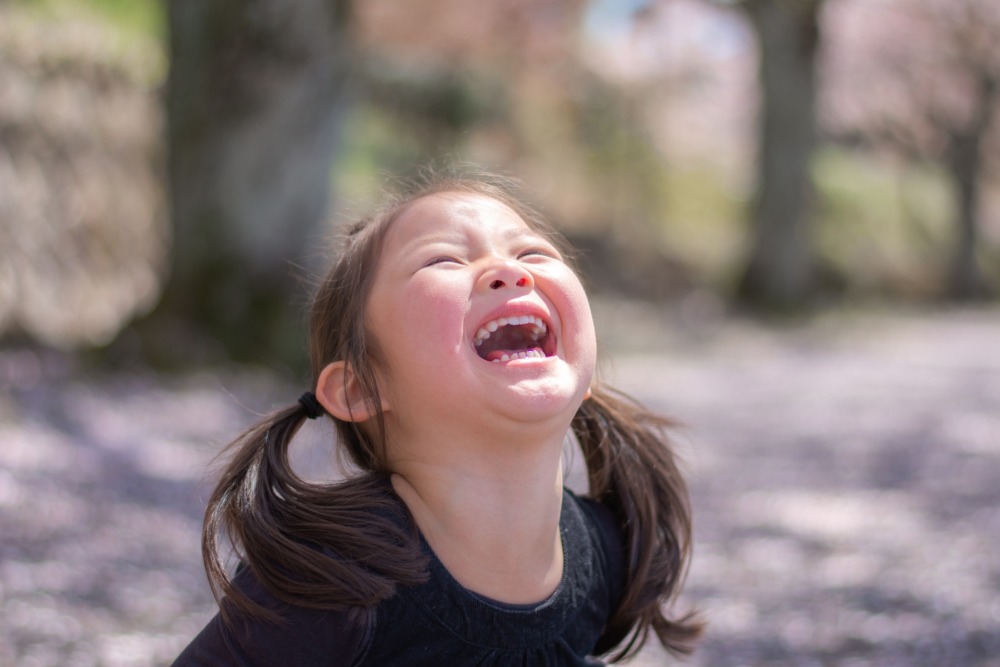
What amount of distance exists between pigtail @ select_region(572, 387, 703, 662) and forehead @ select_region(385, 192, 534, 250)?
1.45ft

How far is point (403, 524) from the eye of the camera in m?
1.76

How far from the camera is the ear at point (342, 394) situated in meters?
1.79

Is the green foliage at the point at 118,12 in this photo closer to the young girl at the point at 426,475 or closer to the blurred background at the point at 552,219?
the blurred background at the point at 552,219

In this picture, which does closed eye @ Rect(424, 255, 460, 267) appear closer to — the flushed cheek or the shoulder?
the flushed cheek

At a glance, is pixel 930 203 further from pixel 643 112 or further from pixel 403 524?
pixel 403 524

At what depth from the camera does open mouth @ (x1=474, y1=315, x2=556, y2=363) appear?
1681mm

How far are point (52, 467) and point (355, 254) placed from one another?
3.21 meters

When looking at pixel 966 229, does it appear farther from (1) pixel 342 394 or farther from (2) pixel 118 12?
(1) pixel 342 394

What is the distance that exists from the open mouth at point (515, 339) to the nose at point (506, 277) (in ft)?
0.16

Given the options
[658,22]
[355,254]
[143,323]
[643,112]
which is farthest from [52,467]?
[658,22]

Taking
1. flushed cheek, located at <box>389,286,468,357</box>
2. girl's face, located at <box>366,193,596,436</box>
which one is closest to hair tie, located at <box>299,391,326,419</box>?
girl's face, located at <box>366,193,596,436</box>

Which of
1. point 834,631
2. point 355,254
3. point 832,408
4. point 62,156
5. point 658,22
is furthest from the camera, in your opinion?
point 658,22

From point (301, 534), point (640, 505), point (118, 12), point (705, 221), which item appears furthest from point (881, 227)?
point (301, 534)

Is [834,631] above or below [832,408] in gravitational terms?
above
